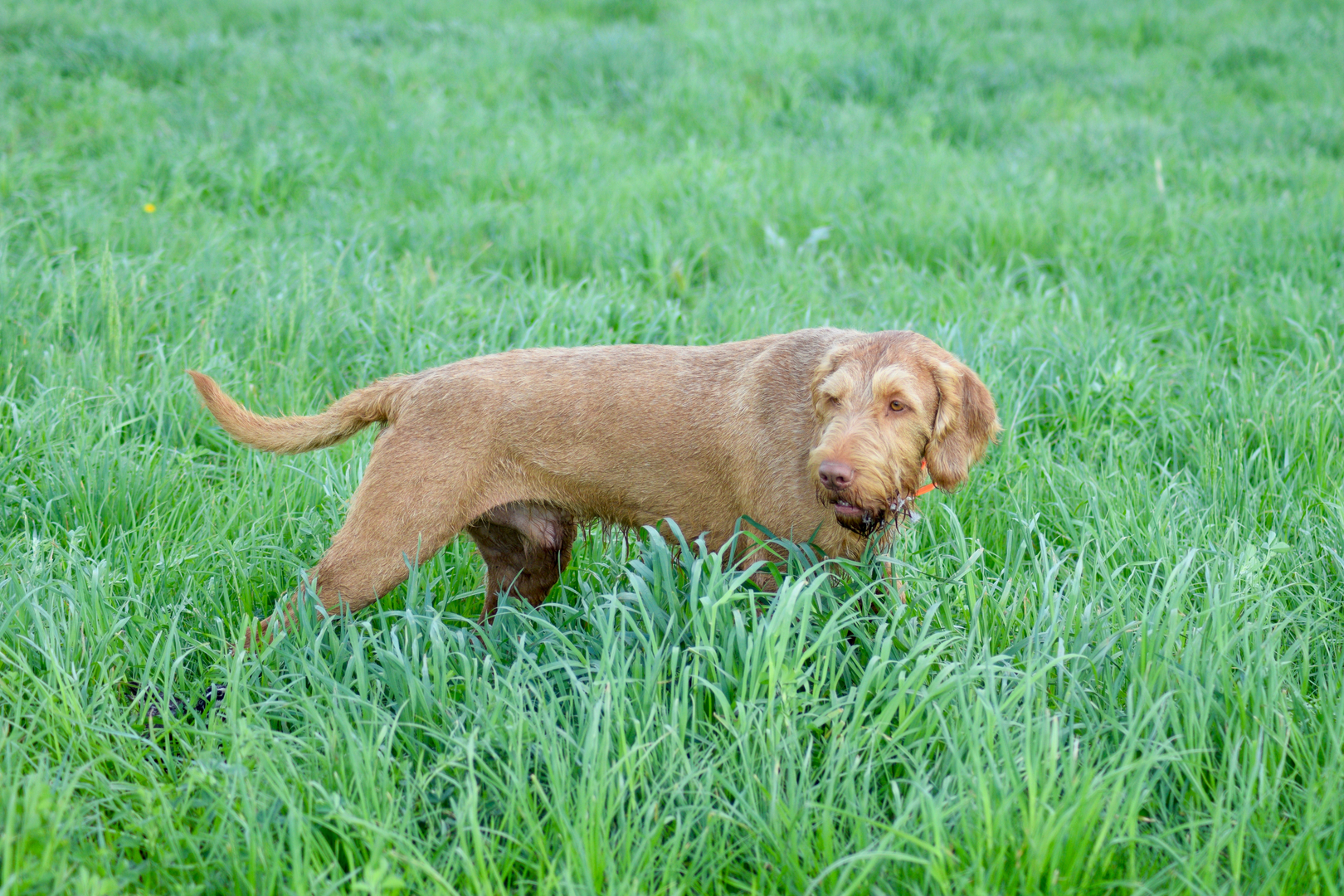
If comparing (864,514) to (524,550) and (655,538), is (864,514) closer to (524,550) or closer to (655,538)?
(655,538)

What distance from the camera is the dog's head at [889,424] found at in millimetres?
2420

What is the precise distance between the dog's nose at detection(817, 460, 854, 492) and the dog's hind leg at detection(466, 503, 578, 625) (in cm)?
88

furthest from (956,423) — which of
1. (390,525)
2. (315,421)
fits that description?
(315,421)

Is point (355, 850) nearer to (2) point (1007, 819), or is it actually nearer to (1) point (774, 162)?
(2) point (1007, 819)

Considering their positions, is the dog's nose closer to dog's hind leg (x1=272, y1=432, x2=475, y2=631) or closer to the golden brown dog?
the golden brown dog

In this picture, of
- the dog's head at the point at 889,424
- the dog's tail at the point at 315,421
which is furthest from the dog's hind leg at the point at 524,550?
the dog's head at the point at 889,424

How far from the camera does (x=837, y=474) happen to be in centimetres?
235

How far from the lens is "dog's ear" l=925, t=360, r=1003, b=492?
2648 millimetres

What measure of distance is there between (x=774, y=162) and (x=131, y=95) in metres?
4.71

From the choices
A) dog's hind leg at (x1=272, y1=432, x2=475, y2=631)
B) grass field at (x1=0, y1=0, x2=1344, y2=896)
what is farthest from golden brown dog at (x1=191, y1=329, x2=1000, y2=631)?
grass field at (x1=0, y1=0, x2=1344, y2=896)

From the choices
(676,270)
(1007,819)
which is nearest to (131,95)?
(676,270)

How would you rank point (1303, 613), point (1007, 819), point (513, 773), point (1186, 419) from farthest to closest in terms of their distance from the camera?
point (1186, 419)
point (1303, 613)
point (513, 773)
point (1007, 819)

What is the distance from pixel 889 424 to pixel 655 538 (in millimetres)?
680

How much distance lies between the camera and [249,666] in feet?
7.82
